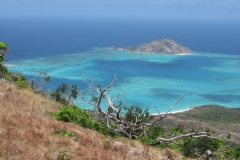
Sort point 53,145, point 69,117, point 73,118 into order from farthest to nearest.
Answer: point 73,118 < point 69,117 < point 53,145

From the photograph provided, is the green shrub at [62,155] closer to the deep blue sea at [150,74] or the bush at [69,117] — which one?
the bush at [69,117]

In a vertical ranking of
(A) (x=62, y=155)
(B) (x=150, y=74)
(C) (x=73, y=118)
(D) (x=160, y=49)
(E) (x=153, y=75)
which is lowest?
(A) (x=62, y=155)

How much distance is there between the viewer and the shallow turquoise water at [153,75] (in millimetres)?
56625

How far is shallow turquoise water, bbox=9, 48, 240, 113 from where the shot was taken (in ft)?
186

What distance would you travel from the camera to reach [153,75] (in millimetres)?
73062

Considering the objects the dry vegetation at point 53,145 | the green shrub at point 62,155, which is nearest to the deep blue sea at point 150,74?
the dry vegetation at point 53,145

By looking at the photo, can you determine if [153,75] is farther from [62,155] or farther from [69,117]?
[62,155]

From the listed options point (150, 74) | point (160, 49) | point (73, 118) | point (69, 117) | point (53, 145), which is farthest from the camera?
point (160, 49)

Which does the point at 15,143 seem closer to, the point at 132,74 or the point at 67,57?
the point at 132,74

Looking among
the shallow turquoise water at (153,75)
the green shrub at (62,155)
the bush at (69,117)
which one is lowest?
the green shrub at (62,155)

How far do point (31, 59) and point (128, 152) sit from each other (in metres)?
80.7

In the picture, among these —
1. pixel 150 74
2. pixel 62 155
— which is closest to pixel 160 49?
pixel 150 74

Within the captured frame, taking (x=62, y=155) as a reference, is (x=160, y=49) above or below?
above

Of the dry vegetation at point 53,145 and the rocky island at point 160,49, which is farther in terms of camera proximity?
the rocky island at point 160,49
